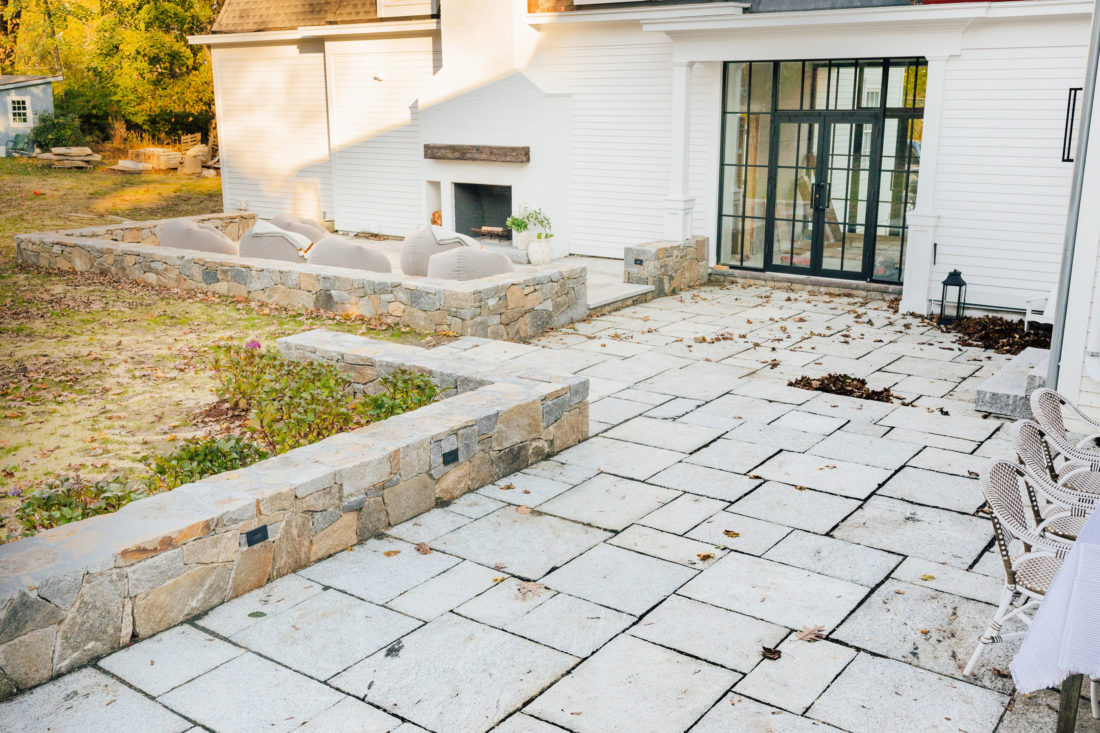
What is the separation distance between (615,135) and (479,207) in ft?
10.6

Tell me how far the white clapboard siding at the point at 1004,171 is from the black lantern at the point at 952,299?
0.68ft

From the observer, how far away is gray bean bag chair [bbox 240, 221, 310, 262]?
43.0 ft

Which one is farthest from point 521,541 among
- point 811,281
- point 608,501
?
point 811,281

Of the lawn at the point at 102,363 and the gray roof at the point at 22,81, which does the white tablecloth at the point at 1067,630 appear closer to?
the lawn at the point at 102,363

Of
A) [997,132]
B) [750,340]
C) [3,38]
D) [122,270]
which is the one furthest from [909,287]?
[3,38]

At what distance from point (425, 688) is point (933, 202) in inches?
387

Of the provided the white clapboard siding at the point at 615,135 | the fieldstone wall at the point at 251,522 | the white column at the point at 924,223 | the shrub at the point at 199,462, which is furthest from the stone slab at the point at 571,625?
the white clapboard siding at the point at 615,135

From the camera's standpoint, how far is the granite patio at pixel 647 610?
3822mm

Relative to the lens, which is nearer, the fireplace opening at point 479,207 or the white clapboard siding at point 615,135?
the white clapboard siding at point 615,135

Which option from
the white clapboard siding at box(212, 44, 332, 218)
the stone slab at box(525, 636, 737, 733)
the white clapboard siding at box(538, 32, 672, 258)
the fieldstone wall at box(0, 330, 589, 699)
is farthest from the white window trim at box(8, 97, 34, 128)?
the stone slab at box(525, 636, 737, 733)

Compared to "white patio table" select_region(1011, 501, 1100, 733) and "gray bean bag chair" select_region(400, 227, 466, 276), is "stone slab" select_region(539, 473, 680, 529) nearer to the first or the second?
"white patio table" select_region(1011, 501, 1100, 733)

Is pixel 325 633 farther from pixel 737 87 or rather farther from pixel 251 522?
pixel 737 87

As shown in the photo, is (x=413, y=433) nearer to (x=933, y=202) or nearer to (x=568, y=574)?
(x=568, y=574)

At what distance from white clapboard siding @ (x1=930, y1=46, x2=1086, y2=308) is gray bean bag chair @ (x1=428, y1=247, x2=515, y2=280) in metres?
5.46
